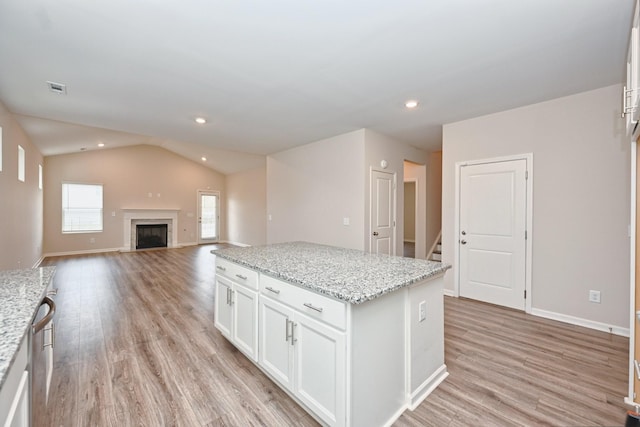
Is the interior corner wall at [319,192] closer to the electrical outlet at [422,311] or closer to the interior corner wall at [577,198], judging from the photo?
the interior corner wall at [577,198]

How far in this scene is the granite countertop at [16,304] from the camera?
0.84m

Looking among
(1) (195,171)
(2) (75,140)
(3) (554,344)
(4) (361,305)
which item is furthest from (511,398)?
(1) (195,171)

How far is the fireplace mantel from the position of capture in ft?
27.7

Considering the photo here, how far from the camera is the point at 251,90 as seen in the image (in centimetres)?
291

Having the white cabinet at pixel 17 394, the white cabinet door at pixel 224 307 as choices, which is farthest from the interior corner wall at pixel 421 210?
the white cabinet at pixel 17 394

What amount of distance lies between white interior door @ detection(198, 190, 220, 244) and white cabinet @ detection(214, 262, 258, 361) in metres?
8.14

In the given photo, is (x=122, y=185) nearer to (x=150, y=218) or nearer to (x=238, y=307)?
(x=150, y=218)

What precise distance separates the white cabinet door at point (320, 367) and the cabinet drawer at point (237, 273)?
57 cm

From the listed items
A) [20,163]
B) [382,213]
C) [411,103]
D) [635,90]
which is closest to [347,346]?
[635,90]

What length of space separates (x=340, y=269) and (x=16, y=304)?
166 centimetres

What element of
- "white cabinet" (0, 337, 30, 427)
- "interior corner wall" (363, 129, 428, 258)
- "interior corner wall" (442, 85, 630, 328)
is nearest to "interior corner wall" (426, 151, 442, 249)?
"interior corner wall" (363, 129, 428, 258)

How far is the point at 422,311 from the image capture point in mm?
1850

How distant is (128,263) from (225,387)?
5.95 metres

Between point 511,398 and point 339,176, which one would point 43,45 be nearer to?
point 339,176
